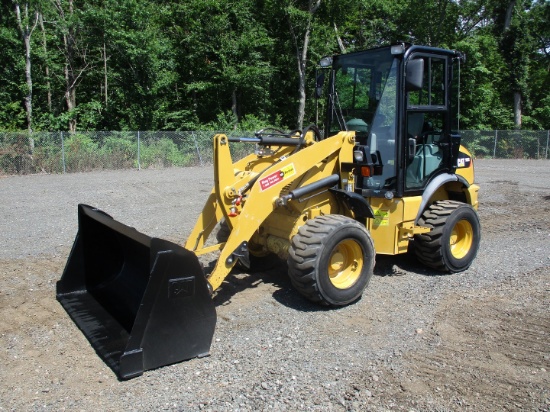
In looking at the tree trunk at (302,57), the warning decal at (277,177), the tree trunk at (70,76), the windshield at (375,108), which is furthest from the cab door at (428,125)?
the tree trunk at (302,57)

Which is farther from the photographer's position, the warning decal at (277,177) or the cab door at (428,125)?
the cab door at (428,125)

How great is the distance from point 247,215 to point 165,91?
2154 cm

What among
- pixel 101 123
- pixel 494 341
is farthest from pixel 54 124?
pixel 494 341

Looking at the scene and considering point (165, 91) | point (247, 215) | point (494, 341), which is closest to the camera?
point (494, 341)

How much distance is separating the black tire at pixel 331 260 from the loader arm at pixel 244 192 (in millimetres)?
502

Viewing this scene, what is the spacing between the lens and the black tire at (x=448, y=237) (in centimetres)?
615

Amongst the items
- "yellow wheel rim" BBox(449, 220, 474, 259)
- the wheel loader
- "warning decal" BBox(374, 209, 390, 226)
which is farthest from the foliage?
"yellow wheel rim" BBox(449, 220, 474, 259)

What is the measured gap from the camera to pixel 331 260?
5.30m

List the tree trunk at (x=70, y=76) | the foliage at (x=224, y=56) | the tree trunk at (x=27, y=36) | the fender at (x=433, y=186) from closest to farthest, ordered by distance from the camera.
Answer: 1. the fender at (x=433, y=186)
2. the tree trunk at (x=27, y=36)
3. the foliage at (x=224, y=56)
4. the tree trunk at (x=70, y=76)

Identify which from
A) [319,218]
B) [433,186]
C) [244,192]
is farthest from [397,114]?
[244,192]

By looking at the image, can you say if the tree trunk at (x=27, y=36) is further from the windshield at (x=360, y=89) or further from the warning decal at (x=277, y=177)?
the warning decal at (x=277, y=177)

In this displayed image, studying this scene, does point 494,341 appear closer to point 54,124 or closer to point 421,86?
point 421,86

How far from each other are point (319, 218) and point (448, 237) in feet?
6.45

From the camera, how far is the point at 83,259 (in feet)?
17.4
